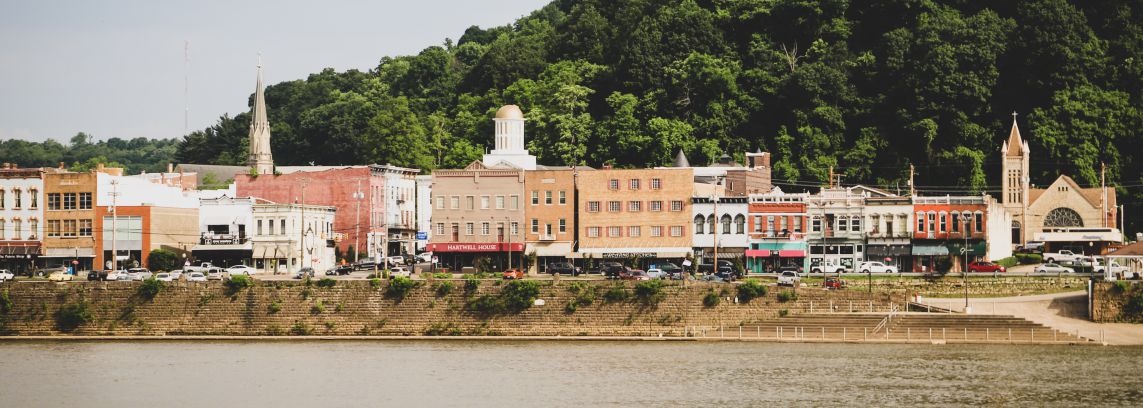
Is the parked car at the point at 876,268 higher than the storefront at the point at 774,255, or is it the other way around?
the storefront at the point at 774,255

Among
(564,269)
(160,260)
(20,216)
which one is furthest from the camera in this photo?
(20,216)

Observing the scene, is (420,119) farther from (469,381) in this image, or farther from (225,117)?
(469,381)

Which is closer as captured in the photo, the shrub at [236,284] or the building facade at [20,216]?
the shrub at [236,284]

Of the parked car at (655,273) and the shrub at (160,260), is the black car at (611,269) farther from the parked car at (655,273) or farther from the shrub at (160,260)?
the shrub at (160,260)

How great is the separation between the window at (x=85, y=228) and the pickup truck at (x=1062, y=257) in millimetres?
53108

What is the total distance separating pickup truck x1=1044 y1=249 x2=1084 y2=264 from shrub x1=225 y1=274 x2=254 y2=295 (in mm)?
42632

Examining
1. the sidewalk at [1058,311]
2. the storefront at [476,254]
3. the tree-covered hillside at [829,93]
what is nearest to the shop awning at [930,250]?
the sidewalk at [1058,311]

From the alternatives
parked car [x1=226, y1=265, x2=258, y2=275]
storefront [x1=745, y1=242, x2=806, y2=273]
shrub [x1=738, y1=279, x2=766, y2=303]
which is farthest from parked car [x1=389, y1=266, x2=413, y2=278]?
storefront [x1=745, y1=242, x2=806, y2=273]

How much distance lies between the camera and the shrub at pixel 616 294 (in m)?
74.2

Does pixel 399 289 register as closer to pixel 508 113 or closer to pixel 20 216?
pixel 20 216

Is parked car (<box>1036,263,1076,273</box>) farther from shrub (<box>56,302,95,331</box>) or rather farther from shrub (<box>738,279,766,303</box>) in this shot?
shrub (<box>56,302,95,331</box>)

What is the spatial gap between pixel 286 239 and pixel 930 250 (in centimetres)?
3562

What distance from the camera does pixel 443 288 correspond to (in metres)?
75.1

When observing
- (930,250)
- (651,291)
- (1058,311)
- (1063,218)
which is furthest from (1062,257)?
(651,291)
